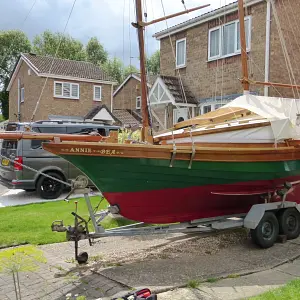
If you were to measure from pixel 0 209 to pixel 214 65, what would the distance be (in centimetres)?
1081

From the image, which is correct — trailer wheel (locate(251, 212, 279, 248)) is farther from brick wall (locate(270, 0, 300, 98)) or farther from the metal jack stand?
brick wall (locate(270, 0, 300, 98))

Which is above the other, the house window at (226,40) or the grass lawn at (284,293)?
the house window at (226,40)

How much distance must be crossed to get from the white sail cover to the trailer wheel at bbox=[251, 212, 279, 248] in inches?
56.9

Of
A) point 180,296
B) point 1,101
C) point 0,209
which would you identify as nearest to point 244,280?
point 180,296

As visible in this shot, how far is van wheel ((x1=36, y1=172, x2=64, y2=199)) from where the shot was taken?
11422 millimetres

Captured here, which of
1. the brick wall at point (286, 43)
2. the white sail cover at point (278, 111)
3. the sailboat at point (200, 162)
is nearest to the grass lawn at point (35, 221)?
the sailboat at point (200, 162)

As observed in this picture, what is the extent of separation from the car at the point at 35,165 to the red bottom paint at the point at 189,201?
17.9ft

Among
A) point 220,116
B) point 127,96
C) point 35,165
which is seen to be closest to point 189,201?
point 220,116

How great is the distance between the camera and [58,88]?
28.1 meters

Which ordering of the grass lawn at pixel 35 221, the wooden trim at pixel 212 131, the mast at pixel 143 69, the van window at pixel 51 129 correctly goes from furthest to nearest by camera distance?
the van window at pixel 51 129
the mast at pixel 143 69
the grass lawn at pixel 35 221
the wooden trim at pixel 212 131

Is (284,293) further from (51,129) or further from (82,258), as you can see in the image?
(51,129)

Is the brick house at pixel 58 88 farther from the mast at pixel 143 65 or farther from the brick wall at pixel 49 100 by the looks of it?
the mast at pixel 143 65

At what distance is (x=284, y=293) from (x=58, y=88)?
25.9m

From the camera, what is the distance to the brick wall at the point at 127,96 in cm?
3309
